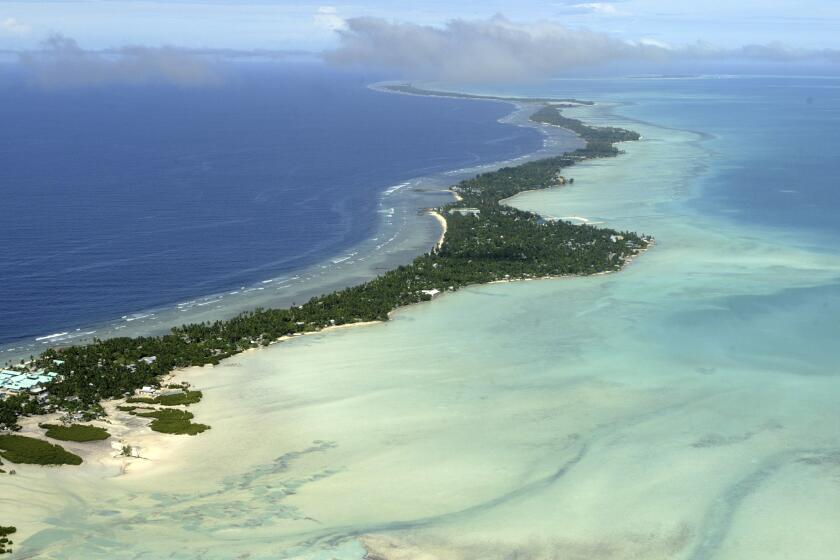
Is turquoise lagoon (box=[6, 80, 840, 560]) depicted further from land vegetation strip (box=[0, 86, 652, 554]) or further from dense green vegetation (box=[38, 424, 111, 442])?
dense green vegetation (box=[38, 424, 111, 442])

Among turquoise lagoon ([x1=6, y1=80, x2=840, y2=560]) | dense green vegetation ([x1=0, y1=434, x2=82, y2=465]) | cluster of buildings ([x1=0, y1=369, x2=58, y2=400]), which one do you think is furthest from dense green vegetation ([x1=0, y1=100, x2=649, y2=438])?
dense green vegetation ([x1=0, y1=434, x2=82, y2=465])

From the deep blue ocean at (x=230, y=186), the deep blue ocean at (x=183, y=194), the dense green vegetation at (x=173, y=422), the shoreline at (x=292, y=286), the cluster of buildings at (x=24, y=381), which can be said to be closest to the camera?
the dense green vegetation at (x=173, y=422)

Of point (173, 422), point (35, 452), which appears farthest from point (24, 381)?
point (173, 422)

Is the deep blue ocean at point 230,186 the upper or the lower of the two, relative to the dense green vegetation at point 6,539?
upper

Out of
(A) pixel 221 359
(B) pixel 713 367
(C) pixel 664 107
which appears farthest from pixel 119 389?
(C) pixel 664 107

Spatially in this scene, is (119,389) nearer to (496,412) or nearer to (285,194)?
(496,412)

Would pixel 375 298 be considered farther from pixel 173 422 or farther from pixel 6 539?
pixel 6 539

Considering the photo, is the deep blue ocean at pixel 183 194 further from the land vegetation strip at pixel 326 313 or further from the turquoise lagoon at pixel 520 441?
the turquoise lagoon at pixel 520 441

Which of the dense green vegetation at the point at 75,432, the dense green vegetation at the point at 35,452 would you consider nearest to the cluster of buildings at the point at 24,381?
the dense green vegetation at the point at 75,432
